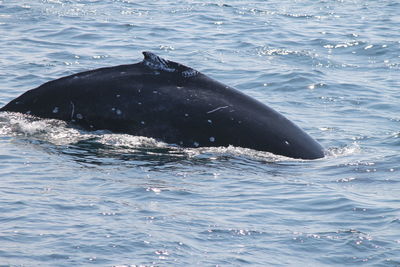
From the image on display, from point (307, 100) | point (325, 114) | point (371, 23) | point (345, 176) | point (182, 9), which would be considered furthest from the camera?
point (182, 9)

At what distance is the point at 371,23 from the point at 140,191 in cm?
2052

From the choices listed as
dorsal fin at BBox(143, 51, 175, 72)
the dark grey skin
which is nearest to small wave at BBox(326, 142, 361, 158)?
the dark grey skin

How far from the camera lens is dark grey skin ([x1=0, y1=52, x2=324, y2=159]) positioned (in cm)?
1229

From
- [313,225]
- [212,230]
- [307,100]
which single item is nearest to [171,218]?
[212,230]

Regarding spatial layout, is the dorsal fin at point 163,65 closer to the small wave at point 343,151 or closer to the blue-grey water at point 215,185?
the blue-grey water at point 215,185

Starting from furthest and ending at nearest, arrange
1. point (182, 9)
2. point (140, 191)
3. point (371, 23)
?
1. point (182, 9)
2. point (371, 23)
3. point (140, 191)

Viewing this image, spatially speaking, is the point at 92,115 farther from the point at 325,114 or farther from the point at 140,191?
the point at 325,114

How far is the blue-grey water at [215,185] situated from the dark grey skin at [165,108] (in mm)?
181

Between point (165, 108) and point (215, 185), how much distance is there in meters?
1.70

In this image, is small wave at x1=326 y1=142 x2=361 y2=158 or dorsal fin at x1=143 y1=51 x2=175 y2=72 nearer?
dorsal fin at x1=143 y1=51 x2=175 y2=72

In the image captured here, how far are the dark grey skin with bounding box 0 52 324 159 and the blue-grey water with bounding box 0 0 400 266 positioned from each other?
→ 0.18m

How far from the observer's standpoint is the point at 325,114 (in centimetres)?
1691

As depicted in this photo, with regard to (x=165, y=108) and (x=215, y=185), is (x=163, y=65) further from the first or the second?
(x=215, y=185)

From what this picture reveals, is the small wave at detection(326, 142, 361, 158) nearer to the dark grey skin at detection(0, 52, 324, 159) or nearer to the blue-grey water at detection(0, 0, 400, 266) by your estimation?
the blue-grey water at detection(0, 0, 400, 266)
